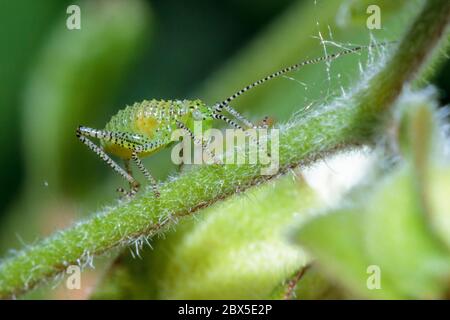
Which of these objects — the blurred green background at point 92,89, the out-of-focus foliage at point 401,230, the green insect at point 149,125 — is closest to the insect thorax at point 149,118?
the green insect at point 149,125

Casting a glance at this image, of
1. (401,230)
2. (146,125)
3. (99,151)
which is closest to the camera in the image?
(401,230)

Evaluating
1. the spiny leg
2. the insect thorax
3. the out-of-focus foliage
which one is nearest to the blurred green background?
the spiny leg

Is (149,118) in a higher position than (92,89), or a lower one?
lower

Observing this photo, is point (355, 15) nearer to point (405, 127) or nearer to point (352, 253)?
point (405, 127)

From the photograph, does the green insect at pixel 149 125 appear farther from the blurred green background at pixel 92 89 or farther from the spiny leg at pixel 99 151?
the blurred green background at pixel 92 89

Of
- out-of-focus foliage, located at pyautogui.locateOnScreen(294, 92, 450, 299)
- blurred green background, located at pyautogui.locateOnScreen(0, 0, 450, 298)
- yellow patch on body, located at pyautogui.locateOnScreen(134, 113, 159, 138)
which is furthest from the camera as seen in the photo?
blurred green background, located at pyautogui.locateOnScreen(0, 0, 450, 298)

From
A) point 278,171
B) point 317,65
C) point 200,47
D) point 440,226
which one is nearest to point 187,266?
point 278,171

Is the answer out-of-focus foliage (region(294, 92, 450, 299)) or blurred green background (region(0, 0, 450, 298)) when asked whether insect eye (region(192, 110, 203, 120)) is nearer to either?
blurred green background (region(0, 0, 450, 298))

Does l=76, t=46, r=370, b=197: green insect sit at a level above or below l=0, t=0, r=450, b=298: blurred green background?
below

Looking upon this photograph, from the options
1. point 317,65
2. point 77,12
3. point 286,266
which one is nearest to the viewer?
point 286,266

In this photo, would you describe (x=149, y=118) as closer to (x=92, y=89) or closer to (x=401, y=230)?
(x=92, y=89)

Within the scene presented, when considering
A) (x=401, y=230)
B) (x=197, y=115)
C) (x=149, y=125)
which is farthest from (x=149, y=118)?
(x=401, y=230)
